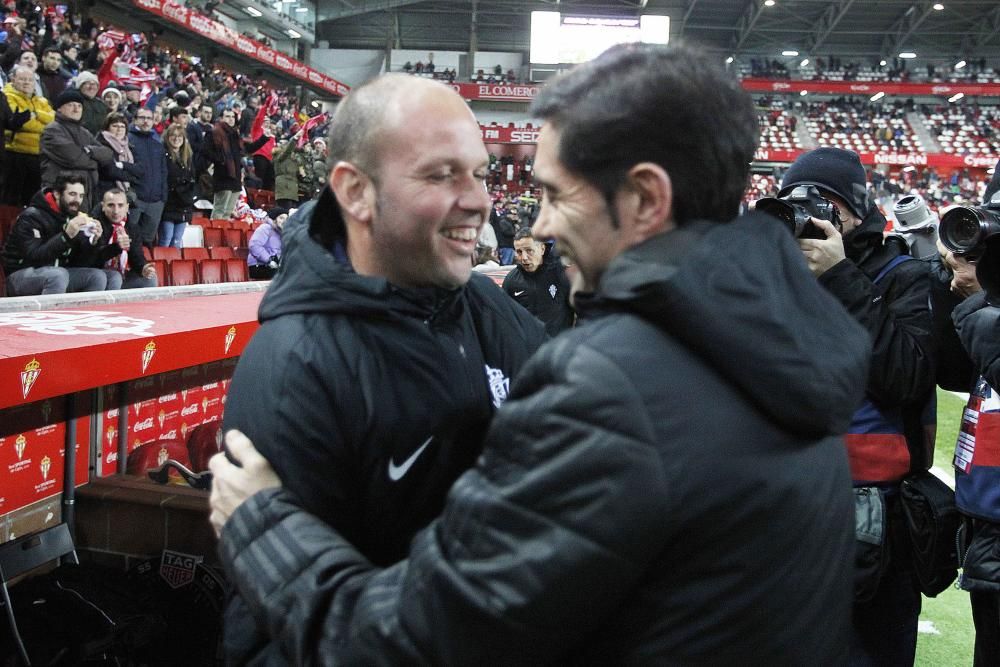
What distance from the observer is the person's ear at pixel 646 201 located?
2.80 ft

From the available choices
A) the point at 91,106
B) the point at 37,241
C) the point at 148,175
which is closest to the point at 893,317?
the point at 37,241

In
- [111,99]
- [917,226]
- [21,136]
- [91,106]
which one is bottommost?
[917,226]

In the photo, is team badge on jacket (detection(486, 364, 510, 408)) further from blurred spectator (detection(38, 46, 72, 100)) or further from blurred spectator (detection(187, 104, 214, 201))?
blurred spectator (detection(38, 46, 72, 100))

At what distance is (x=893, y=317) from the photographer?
6.61ft

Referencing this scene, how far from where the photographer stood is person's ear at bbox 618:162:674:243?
0.85 m

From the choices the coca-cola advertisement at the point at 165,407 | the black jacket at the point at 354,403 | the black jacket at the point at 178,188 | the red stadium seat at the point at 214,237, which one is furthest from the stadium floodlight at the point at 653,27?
the black jacket at the point at 354,403

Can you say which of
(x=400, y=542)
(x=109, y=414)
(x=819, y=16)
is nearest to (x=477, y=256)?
(x=109, y=414)

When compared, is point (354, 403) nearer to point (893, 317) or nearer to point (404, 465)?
point (404, 465)

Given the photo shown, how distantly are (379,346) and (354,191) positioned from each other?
290mm

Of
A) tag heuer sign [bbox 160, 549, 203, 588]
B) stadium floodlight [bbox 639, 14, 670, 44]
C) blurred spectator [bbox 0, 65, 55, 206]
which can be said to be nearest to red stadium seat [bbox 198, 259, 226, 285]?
blurred spectator [bbox 0, 65, 55, 206]

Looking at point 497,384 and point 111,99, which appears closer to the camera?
point 497,384

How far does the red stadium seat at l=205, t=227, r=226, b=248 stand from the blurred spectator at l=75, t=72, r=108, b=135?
2.11 m

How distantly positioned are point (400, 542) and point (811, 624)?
2.01 ft

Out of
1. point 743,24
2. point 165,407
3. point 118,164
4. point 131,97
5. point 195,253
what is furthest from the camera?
point 743,24
